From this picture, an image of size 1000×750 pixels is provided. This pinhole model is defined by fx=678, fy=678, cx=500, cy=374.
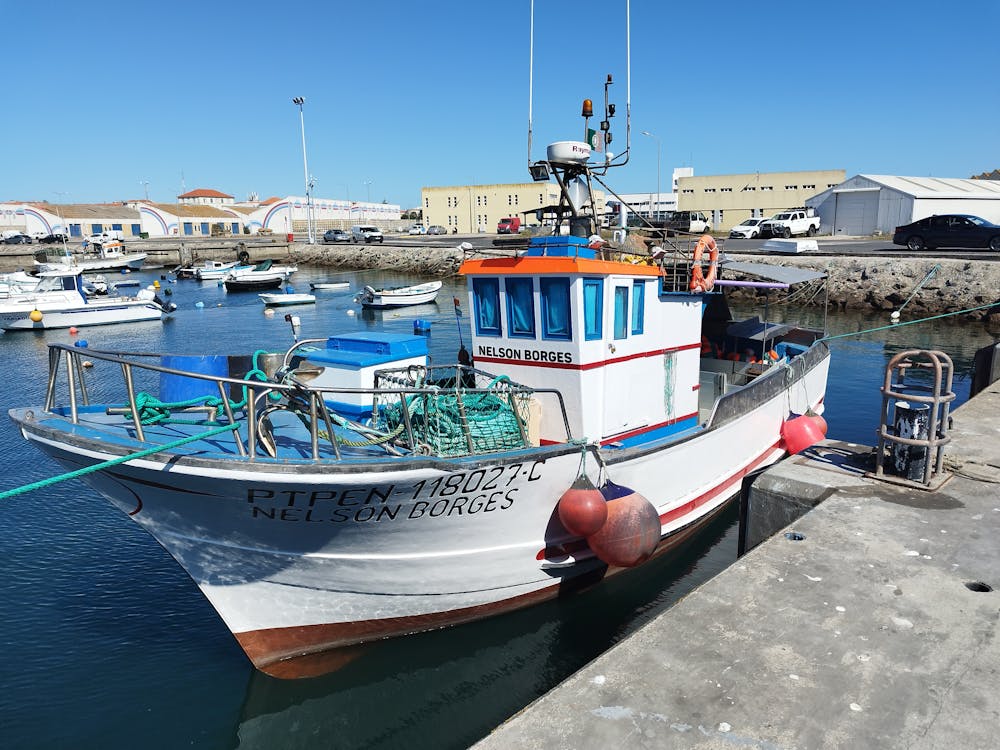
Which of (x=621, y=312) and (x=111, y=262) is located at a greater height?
(x=111, y=262)

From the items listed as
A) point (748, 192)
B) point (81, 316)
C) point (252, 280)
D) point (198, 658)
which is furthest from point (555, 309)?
point (748, 192)

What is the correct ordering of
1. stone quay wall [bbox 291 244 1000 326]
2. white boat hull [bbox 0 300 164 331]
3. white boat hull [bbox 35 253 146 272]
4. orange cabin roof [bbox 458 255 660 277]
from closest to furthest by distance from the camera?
1. orange cabin roof [bbox 458 255 660 277]
2. stone quay wall [bbox 291 244 1000 326]
3. white boat hull [bbox 0 300 164 331]
4. white boat hull [bbox 35 253 146 272]

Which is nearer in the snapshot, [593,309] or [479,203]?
[593,309]

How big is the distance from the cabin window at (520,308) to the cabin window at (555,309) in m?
0.18

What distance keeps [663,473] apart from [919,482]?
285 cm

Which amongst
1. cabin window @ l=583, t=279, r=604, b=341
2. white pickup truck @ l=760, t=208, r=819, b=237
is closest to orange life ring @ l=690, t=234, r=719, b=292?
cabin window @ l=583, t=279, r=604, b=341

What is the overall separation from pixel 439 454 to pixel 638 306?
378 centimetres

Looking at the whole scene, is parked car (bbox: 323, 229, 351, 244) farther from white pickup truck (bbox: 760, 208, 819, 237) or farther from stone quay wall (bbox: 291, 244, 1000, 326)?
stone quay wall (bbox: 291, 244, 1000, 326)

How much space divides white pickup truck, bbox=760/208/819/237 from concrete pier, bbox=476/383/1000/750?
4165 cm

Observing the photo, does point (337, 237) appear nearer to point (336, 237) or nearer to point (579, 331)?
point (336, 237)

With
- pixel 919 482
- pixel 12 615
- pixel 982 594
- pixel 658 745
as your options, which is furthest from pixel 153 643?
pixel 919 482

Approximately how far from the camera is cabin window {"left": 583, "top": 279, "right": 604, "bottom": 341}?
27.3ft

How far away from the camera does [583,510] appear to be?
7.17 m

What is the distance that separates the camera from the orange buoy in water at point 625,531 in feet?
24.1
